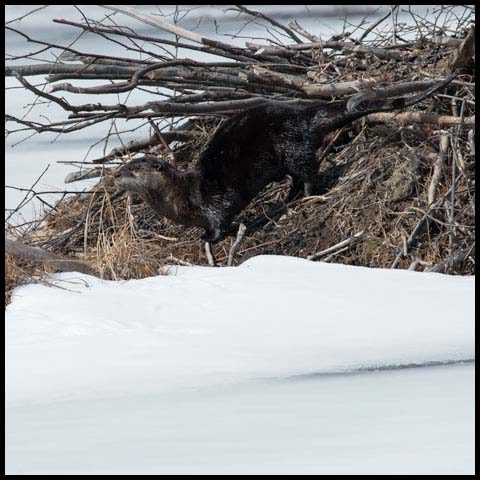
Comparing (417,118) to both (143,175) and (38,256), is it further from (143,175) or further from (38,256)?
(38,256)

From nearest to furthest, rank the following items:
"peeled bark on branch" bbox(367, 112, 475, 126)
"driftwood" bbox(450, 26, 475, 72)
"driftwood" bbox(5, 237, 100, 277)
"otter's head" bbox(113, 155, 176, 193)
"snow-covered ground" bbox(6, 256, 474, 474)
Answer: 1. "snow-covered ground" bbox(6, 256, 474, 474)
2. "driftwood" bbox(5, 237, 100, 277)
3. "driftwood" bbox(450, 26, 475, 72)
4. "otter's head" bbox(113, 155, 176, 193)
5. "peeled bark on branch" bbox(367, 112, 475, 126)

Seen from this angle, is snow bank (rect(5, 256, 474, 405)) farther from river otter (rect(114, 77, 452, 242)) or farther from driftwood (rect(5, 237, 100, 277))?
river otter (rect(114, 77, 452, 242))

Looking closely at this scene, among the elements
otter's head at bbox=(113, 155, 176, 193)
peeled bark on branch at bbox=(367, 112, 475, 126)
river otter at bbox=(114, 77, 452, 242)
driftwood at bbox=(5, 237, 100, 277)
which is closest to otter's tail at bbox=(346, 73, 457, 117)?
river otter at bbox=(114, 77, 452, 242)

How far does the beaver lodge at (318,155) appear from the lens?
6.92 meters

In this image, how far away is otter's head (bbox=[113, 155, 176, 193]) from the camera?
282 inches

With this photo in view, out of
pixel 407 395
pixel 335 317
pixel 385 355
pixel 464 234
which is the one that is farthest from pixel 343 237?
pixel 407 395

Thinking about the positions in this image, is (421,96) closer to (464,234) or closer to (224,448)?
(464,234)

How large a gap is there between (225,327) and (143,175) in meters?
2.07

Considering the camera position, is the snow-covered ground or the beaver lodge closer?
the snow-covered ground

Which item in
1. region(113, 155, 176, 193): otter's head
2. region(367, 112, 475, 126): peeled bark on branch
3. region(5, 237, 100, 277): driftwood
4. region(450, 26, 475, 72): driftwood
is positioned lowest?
region(5, 237, 100, 277): driftwood

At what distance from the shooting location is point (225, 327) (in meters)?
5.39

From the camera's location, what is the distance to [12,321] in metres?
5.50

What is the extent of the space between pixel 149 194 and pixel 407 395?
10.9 ft

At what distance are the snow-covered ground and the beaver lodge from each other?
0.66 metres
